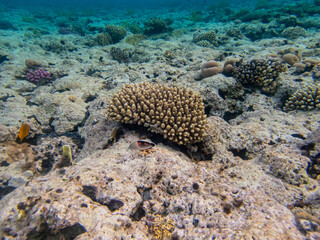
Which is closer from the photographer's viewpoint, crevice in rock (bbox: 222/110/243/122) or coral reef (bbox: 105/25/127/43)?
crevice in rock (bbox: 222/110/243/122)

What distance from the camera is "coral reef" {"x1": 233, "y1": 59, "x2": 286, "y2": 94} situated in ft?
17.7

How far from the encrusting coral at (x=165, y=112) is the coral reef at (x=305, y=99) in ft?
11.0

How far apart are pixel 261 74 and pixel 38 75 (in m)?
9.80

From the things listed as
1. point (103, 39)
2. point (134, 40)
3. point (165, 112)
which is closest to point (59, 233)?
point (165, 112)

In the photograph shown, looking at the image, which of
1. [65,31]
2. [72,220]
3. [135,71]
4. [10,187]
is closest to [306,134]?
[72,220]

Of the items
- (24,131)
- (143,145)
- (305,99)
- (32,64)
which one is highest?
(32,64)

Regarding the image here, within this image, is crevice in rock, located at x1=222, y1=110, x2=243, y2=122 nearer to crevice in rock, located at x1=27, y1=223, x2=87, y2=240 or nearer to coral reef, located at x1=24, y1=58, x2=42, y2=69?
crevice in rock, located at x1=27, y1=223, x2=87, y2=240

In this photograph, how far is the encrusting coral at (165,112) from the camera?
3330 mm

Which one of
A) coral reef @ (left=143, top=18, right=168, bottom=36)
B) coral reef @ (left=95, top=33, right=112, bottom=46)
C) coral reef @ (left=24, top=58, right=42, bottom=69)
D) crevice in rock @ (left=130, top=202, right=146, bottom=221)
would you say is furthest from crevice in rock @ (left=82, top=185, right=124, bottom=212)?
coral reef @ (left=143, top=18, right=168, bottom=36)

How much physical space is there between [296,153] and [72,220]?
4286 millimetres

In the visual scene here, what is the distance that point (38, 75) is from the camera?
7.77 m

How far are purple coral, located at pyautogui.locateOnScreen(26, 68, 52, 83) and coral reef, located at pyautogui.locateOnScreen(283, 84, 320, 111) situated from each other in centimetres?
1015

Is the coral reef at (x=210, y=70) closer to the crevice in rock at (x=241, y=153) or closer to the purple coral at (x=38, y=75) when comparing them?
the crevice in rock at (x=241, y=153)

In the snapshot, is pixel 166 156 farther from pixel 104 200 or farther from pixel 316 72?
pixel 316 72
